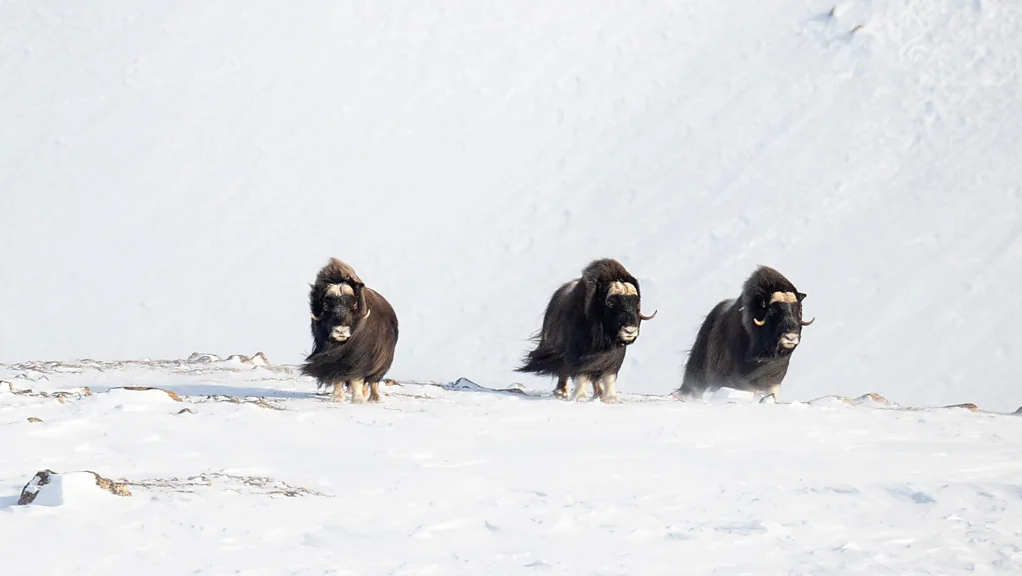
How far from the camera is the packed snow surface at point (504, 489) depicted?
4711mm

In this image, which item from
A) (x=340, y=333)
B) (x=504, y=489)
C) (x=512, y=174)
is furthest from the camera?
(x=512, y=174)

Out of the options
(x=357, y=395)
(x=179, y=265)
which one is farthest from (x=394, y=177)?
(x=357, y=395)

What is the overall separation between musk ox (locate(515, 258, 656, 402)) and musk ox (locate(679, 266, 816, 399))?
1.03 meters

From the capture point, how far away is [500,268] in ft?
66.8

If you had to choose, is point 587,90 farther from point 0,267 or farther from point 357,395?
point 357,395

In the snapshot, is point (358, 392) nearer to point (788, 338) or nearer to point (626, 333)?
point (626, 333)

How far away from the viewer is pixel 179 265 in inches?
834

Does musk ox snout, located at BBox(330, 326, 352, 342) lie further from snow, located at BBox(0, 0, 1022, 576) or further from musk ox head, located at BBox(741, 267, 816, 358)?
musk ox head, located at BBox(741, 267, 816, 358)

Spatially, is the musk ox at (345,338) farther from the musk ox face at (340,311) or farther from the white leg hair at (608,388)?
the white leg hair at (608,388)

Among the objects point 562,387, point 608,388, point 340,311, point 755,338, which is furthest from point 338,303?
point 755,338

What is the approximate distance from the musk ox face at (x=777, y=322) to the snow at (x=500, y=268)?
0.64 m

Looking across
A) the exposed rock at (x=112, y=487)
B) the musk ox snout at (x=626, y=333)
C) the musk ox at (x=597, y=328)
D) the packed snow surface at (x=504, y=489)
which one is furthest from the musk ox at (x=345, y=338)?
the exposed rock at (x=112, y=487)

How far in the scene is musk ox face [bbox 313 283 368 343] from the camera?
9.02 m

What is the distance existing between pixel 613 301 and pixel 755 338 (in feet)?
4.51
